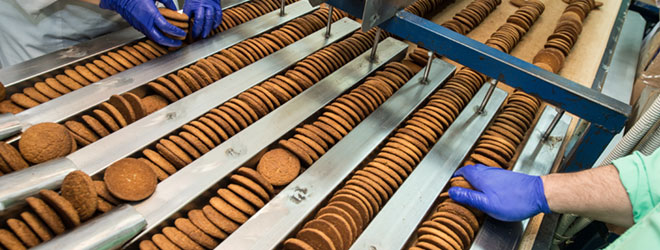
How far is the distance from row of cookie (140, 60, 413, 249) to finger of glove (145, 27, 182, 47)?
0.91 metres

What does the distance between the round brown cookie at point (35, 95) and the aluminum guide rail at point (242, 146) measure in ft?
2.44

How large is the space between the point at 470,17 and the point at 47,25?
289 cm

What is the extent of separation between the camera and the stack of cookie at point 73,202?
3.98ft

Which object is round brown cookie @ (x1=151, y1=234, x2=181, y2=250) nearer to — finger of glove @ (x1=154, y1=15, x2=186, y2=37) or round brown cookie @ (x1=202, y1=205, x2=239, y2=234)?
round brown cookie @ (x1=202, y1=205, x2=239, y2=234)

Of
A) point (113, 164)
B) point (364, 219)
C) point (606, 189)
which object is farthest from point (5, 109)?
point (606, 189)

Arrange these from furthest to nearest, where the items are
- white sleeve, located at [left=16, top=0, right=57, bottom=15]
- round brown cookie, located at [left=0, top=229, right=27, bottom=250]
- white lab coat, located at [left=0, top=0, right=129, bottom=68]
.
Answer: white lab coat, located at [left=0, top=0, right=129, bottom=68], white sleeve, located at [left=16, top=0, right=57, bottom=15], round brown cookie, located at [left=0, top=229, right=27, bottom=250]

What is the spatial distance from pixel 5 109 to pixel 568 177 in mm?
2353

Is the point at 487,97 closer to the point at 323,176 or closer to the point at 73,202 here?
the point at 323,176

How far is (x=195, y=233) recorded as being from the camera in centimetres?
139

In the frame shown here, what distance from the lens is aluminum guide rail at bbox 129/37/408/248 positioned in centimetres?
146

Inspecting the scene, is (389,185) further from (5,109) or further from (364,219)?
(5,109)

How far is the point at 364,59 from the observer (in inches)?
93.5

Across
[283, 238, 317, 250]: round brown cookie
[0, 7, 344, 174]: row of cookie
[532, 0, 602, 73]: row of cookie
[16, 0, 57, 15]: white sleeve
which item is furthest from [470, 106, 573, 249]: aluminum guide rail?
[16, 0, 57, 15]: white sleeve

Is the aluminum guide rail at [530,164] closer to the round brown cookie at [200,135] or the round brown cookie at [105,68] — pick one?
the round brown cookie at [200,135]
